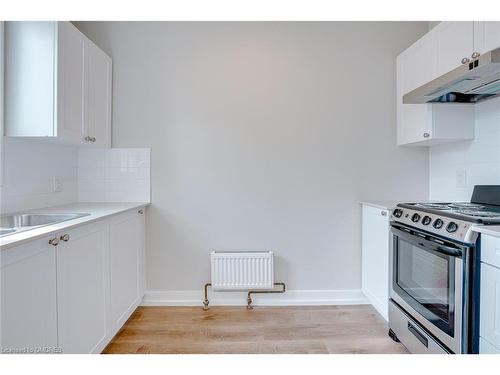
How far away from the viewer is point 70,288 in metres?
1.43

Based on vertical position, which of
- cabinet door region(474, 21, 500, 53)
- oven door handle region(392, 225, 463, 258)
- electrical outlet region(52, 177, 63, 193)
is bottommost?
oven door handle region(392, 225, 463, 258)

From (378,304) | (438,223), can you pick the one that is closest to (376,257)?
(378,304)

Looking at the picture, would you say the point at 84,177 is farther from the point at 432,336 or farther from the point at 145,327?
the point at 432,336

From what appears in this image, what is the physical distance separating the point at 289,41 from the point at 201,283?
7.59ft

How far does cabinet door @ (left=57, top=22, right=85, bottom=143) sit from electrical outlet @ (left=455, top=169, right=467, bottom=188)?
2905mm

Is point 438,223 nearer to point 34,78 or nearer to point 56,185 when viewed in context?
point 34,78

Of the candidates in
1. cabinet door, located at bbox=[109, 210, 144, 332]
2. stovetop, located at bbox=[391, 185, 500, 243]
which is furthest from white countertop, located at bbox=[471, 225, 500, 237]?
cabinet door, located at bbox=[109, 210, 144, 332]

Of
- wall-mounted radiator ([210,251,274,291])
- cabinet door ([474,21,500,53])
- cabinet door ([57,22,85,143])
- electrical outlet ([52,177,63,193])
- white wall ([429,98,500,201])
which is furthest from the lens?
wall-mounted radiator ([210,251,274,291])

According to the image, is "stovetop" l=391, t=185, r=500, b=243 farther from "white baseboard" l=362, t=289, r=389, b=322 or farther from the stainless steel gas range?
"white baseboard" l=362, t=289, r=389, b=322

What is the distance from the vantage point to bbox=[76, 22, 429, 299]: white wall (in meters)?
2.59

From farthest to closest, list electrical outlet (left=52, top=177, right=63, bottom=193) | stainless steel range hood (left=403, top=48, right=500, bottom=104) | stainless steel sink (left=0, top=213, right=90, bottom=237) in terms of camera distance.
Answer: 1. electrical outlet (left=52, top=177, right=63, bottom=193)
2. stainless steel sink (left=0, top=213, right=90, bottom=237)
3. stainless steel range hood (left=403, top=48, right=500, bottom=104)

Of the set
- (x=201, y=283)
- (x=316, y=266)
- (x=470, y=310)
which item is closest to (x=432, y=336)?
(x=470, y=310)

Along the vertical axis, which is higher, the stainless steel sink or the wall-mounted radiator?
the stainless steel sink

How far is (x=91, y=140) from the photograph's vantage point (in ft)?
7.34
